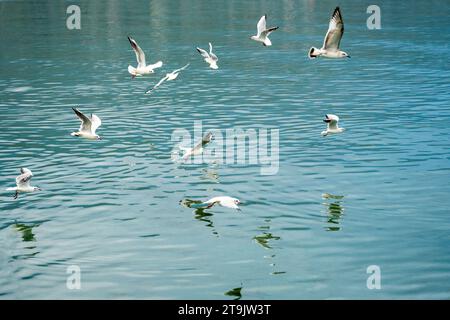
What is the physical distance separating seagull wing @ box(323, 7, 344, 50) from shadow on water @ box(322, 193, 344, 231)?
22.3 feet

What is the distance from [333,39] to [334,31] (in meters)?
0.69

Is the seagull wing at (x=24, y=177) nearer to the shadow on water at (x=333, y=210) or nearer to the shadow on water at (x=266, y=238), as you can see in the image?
the shadow on water at (x=266, y=238)

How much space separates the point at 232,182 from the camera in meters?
37.5

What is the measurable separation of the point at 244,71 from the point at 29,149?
33.5 metres

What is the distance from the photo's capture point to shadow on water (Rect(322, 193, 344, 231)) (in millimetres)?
31188

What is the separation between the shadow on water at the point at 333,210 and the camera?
31188 mm

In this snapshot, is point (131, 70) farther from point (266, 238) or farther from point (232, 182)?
point (266, 238)

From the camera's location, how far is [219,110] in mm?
55562

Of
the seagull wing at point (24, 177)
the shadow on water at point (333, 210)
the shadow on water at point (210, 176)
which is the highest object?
the shadow on water at point (210, 176)

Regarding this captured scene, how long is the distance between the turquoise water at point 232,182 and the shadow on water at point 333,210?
0.10m

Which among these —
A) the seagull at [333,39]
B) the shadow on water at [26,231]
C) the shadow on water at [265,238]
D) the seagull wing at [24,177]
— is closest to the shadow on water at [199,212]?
the shadow on water at [265,238]

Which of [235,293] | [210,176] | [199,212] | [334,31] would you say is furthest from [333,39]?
[235,293]
